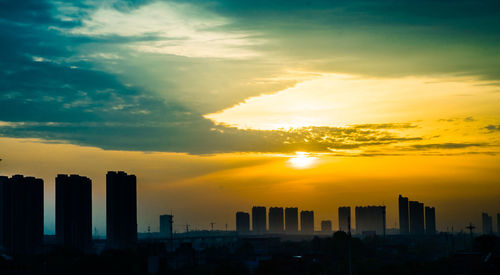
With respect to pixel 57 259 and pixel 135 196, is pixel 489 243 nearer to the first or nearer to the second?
pixel 57 259

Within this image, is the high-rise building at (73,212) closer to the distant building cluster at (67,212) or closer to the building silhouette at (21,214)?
the distant building cluster at (67,212)

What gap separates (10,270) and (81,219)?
3646 inches

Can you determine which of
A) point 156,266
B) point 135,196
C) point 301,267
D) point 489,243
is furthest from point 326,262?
point 135,196

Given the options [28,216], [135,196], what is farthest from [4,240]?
[135,196]

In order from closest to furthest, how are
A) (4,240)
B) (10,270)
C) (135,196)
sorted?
(10,270)
(4,240)
(135,196)

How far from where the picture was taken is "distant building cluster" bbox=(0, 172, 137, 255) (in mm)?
138250

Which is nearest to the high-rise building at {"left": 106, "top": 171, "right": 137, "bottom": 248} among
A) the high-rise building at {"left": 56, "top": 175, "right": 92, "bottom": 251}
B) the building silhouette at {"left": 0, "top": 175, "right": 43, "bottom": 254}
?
the high-rise building at {"left": 56, "top": 175, "right": 92, "bottom": 251}

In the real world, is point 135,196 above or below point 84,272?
above

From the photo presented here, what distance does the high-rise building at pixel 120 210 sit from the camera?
5738 inches

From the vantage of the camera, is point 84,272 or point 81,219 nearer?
point 84,272

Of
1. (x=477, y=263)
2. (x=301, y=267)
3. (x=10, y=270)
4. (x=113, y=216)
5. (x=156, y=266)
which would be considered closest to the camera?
(x=10, y=270)

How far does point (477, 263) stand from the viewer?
72688mm

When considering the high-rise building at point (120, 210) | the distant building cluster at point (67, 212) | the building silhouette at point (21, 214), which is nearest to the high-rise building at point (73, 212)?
the distant building cluster at point (67, 212)

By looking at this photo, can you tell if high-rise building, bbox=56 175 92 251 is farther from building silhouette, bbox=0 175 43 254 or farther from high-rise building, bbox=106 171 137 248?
high-rise building, bbox=106 171 137 248
